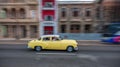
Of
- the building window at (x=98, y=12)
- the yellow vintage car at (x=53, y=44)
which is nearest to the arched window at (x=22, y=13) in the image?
the building window at (x=98, y=12)

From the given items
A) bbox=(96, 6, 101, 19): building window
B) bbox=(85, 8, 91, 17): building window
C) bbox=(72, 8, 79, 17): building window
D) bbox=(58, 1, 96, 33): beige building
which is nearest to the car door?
bbox=(58, 1, 96, 33): beige building

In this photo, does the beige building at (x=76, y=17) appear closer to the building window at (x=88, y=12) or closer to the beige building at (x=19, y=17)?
the building window at (x=88, y=12)

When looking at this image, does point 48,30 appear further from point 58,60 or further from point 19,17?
point 58,60

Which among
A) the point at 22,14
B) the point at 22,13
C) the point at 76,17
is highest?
the point at 22,13

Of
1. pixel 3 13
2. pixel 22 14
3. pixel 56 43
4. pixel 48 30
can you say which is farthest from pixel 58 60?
pixel 3 13

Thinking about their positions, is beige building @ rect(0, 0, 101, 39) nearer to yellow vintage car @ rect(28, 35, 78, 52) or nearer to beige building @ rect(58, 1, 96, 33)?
beige building @ rect(58, 1, 96, 33)

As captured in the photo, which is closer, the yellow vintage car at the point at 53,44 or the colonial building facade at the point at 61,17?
the yellow vintage car at the point at 53,44

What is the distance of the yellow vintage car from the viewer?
18203mm

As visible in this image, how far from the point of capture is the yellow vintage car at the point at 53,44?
59.7 feet

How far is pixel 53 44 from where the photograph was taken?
18.4m

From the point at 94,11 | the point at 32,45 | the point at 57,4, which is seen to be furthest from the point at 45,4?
the point at 32,45

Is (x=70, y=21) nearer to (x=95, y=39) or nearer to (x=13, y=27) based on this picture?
(x=95, y=39)

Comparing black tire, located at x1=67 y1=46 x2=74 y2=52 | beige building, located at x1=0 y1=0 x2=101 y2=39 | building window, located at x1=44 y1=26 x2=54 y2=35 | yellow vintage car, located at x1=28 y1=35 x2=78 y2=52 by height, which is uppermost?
beige building, located at x1=0 y1=0 x2=101 y2=39

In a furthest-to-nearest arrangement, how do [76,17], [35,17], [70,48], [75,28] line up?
[76,17], [75,28], [35,17], [70,48]
